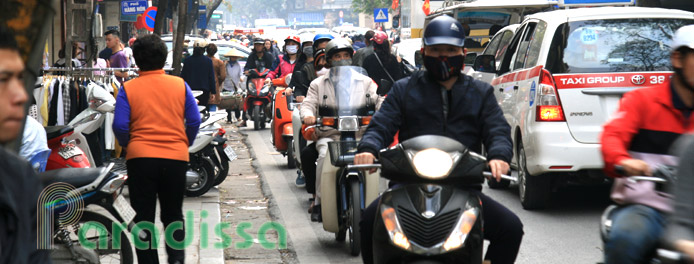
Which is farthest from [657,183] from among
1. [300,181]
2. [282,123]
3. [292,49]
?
[292,49]

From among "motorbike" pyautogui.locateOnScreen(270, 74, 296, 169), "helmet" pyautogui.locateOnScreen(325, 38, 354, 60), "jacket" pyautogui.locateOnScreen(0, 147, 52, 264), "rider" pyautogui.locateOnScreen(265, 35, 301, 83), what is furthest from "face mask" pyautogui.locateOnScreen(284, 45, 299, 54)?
"jacket" pyautogui.locateOnScreen(0, 147, 52, 264)

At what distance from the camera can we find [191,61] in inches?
597

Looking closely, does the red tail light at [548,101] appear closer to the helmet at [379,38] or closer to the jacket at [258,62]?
the helmet at [379,38]

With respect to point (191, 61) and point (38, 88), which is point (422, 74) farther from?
point (191, 61)

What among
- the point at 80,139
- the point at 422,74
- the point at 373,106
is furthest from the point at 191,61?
the point at 422,74

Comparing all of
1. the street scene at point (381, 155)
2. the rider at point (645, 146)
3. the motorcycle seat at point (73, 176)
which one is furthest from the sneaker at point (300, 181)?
the rider at point (645, 146)

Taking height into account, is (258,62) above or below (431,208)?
below

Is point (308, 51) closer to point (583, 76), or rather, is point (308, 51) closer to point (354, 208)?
point (583, 76)

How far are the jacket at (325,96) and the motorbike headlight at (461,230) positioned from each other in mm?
3937

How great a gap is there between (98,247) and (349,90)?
261 centimetres

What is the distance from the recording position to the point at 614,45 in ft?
29.7

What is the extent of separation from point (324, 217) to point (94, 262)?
7.26ft

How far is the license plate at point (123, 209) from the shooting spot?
6098 millimetres

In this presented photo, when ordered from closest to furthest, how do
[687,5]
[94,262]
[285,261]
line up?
[94,262] < [285,261] < [687,5]
